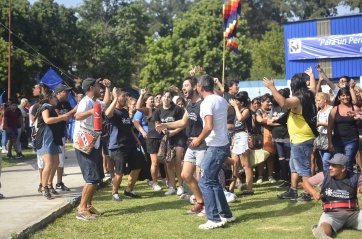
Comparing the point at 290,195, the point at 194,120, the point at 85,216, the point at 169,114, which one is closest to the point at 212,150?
the point at 194,120

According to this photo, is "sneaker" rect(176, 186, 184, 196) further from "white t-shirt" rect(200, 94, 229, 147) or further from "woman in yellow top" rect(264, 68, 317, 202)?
"white t-shirt" rect(200, 94, 229, 147)

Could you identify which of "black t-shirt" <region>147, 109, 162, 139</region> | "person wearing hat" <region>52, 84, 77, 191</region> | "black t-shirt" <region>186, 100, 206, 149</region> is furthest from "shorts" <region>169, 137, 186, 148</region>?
"person wearing hat" <region>52, 84, 77, 191</region>

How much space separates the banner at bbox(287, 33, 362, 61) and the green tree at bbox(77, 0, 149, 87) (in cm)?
1612

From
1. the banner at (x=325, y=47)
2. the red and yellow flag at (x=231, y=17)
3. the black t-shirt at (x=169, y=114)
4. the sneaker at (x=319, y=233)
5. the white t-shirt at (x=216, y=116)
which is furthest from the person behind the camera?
the banner at (x=325, y=47)

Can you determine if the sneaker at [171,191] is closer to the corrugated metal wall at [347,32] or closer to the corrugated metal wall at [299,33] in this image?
the corrugated metal wall at [347,32]

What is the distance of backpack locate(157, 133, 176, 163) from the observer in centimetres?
1061

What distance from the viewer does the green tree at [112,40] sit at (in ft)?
162

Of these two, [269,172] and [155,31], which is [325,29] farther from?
[155,31]

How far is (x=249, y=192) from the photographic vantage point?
417 inches

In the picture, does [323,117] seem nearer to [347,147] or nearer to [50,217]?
[347,147]

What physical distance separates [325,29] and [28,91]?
19245 mm

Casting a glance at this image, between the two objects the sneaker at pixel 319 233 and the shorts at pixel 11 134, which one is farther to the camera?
the shorts at pixel 11 134

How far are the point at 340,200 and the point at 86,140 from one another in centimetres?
361

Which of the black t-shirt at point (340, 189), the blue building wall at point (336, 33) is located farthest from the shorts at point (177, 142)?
the blue building wall at point (336, 33)
